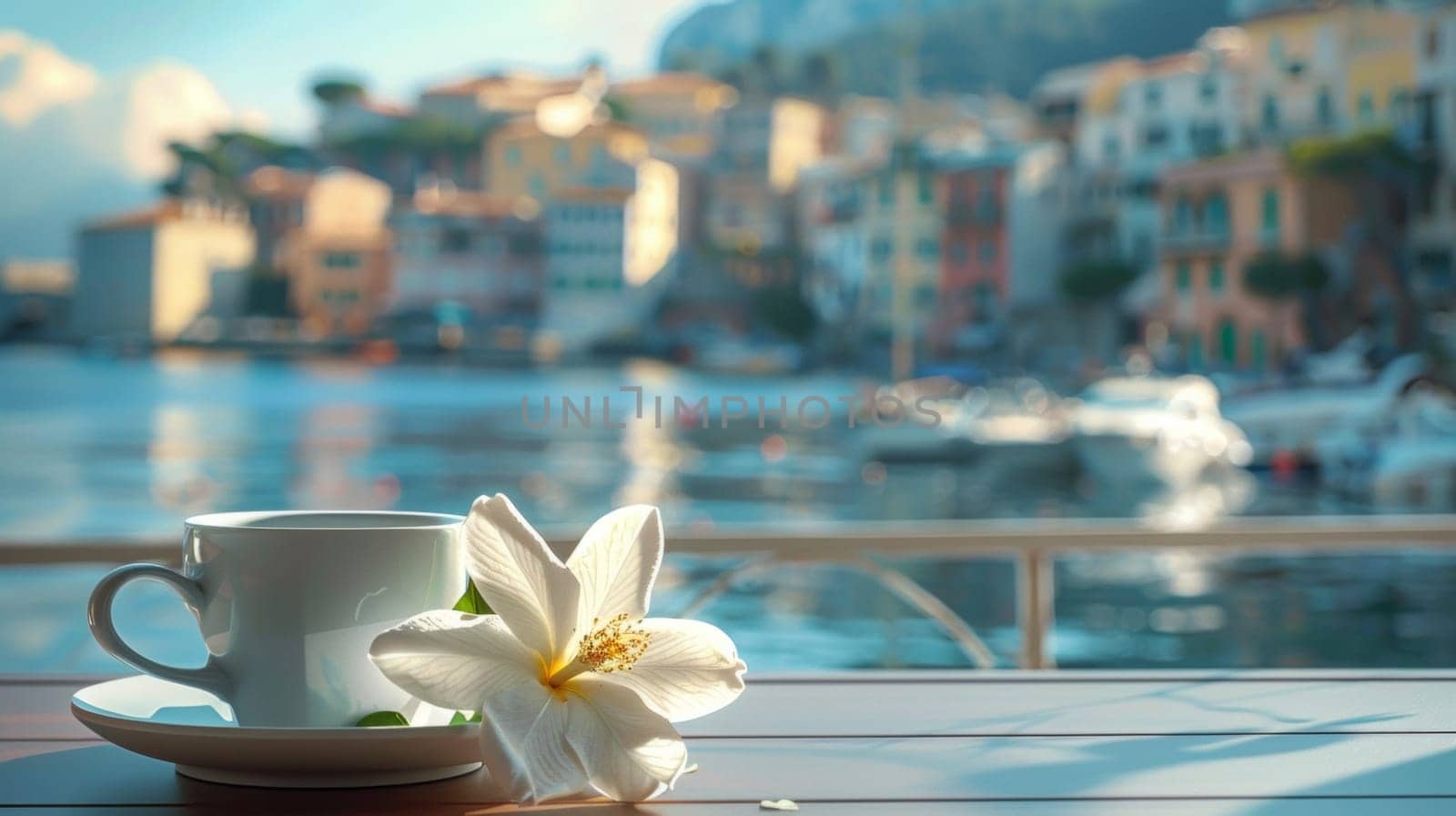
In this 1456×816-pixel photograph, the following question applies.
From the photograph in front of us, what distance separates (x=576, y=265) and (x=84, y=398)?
6005 mm

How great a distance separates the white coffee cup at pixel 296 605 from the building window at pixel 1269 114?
12.9 m

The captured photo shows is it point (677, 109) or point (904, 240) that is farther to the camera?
point (677, 109)

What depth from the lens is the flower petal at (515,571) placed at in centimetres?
31

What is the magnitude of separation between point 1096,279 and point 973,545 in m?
12.5

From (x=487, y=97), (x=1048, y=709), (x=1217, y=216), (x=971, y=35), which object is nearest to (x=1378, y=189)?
(x=1217, y=216)

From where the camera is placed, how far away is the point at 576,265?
44.7 ft

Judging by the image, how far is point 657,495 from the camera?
1183 centimetres

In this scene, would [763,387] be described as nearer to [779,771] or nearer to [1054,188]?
[1054,188]

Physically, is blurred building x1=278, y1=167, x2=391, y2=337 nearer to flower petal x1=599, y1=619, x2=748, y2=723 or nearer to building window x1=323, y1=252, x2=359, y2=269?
building window x1=323, y1=252, x2=359, y2=269

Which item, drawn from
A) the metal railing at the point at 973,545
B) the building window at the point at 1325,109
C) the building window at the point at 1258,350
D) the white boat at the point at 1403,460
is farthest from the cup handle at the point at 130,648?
the building window at the point at 1325,109

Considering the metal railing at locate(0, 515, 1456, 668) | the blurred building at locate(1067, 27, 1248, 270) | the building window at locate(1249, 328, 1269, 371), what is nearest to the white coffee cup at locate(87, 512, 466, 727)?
the metal railing at locate(0, 515, 1456, 668)

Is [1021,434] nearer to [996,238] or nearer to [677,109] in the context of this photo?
[996,238]

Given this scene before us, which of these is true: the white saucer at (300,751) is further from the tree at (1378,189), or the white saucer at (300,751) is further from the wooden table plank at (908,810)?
the tree at (1378,189)

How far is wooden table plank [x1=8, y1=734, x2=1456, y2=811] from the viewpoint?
32 cm
